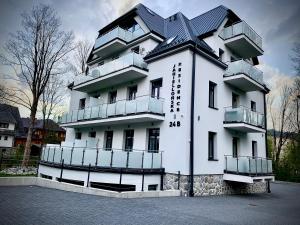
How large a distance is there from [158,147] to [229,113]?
531 cm

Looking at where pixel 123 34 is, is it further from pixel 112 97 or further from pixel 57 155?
pixel 57 155

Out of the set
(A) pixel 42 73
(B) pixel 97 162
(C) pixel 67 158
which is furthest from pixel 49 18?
(B) pixel 97 162

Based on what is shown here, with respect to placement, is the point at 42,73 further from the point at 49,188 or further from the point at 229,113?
the point at 229,113

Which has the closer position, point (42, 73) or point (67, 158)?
point (67, 158)

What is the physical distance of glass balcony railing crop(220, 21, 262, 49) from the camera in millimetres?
17438

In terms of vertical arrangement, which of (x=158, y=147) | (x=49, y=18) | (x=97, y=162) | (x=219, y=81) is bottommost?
(x=97, y=162)

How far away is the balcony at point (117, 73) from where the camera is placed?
16.4 m

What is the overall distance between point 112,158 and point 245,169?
311 inches

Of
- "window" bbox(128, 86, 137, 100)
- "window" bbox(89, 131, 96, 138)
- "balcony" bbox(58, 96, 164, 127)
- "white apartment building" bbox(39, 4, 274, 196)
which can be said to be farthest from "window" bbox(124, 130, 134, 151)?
"window" bbox(89, 131, 96, 138)

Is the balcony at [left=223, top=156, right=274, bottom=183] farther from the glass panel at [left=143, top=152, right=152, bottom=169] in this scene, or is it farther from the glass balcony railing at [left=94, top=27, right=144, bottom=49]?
the glass balcony railing at [left=94, top=27, right=144, bottom=49]

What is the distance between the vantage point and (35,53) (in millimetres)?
23719

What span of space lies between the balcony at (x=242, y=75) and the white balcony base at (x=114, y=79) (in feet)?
19.2

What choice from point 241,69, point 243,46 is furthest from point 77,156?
point 243,46

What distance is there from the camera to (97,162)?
13.6 metres
